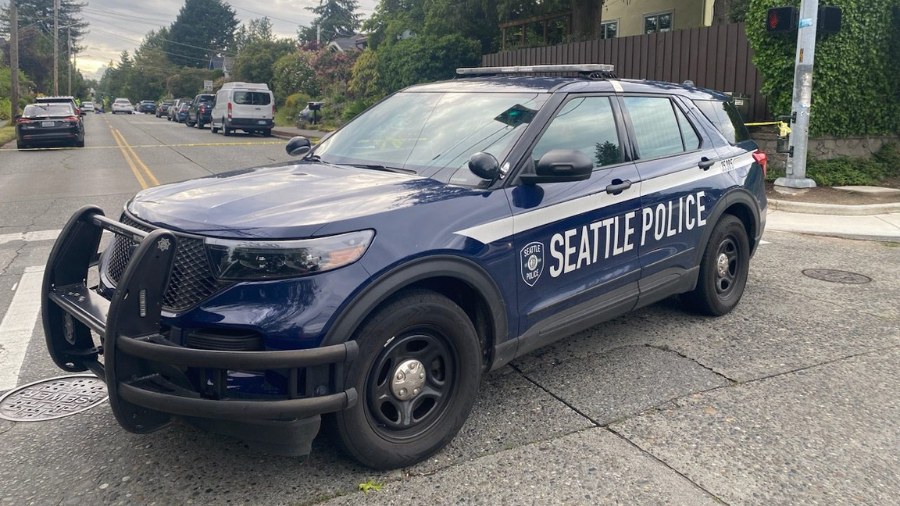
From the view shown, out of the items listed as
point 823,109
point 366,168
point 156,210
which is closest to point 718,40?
point 823,109

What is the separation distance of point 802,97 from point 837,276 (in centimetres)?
534

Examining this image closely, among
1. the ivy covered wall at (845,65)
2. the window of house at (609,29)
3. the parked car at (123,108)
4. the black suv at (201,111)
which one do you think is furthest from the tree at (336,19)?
the ivy covered wall at (845,65)

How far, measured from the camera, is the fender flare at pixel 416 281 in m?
2.93

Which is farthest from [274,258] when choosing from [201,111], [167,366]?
[201,111]

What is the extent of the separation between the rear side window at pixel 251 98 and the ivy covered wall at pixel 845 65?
75.4 ft

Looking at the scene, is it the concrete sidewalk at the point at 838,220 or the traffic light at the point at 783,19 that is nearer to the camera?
the concrete sidewalk at the point at 838,220

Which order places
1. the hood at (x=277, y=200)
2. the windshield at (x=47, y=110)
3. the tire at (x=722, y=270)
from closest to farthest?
the hood at (x=277, y=200) < the tire at (x=722, y=270) < the windshield at (x=47, y=110)

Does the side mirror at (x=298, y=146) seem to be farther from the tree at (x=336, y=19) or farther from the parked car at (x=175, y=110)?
the tree at (x=336, y=19)

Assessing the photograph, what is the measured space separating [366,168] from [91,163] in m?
16.8

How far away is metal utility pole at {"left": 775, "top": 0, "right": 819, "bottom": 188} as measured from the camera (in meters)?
11.2

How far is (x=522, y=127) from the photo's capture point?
3.99m

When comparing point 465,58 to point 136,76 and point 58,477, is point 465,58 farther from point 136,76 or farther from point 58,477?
point 136,76

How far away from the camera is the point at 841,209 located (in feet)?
35.0

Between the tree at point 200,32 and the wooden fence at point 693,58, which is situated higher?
the tree at point 200,32
